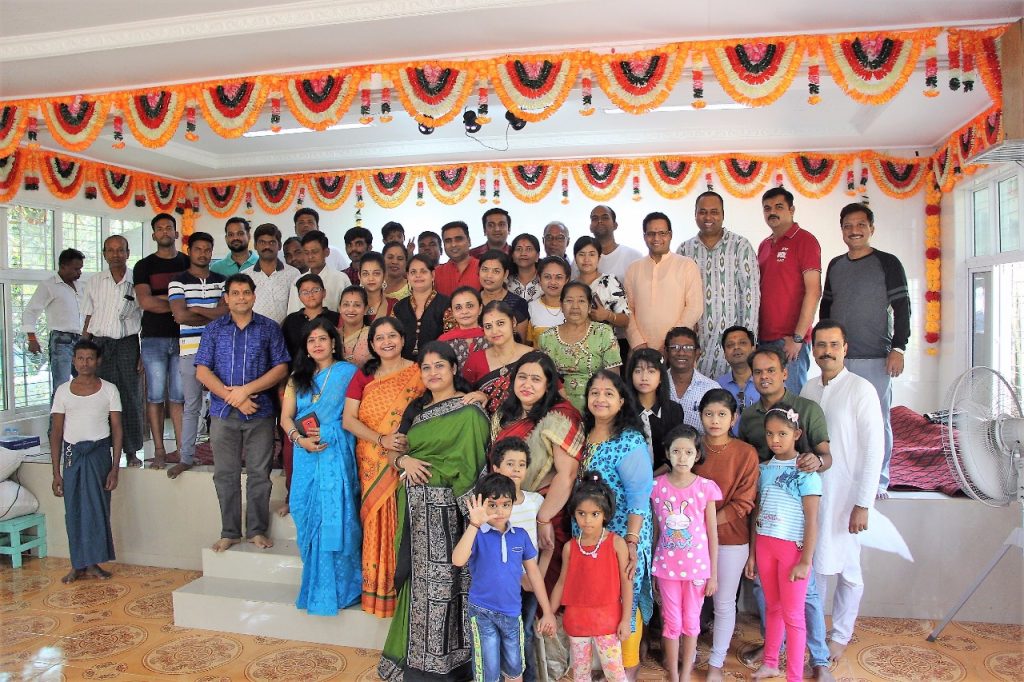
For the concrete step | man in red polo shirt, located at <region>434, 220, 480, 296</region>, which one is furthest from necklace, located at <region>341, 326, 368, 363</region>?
the concrete step

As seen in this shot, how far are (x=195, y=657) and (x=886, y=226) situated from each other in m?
7.30

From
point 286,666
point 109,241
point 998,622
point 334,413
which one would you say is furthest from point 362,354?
point 998,622

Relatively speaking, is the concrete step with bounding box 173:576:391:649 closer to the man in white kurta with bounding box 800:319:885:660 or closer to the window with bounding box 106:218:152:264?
the man in white kurta with bounding box 800:319:885:660

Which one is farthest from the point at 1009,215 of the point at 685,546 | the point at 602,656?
the point at 602,656

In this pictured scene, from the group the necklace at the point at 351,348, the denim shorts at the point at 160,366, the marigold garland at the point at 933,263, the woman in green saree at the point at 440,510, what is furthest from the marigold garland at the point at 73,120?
the marigold garland at the point at 933,263

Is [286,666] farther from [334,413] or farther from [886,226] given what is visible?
[886,226]

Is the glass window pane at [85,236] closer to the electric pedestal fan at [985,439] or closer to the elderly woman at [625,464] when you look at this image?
the elderly woman at [625,464]

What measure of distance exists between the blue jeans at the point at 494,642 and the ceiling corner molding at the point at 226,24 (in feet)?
9.36

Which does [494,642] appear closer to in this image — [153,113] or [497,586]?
→ [497,586]

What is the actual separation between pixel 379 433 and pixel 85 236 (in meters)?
6.36

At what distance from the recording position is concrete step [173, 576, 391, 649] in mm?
3223

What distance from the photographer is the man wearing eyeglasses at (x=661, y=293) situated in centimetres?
360

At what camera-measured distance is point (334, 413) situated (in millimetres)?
3229

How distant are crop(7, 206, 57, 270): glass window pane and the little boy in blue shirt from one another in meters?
6.42
